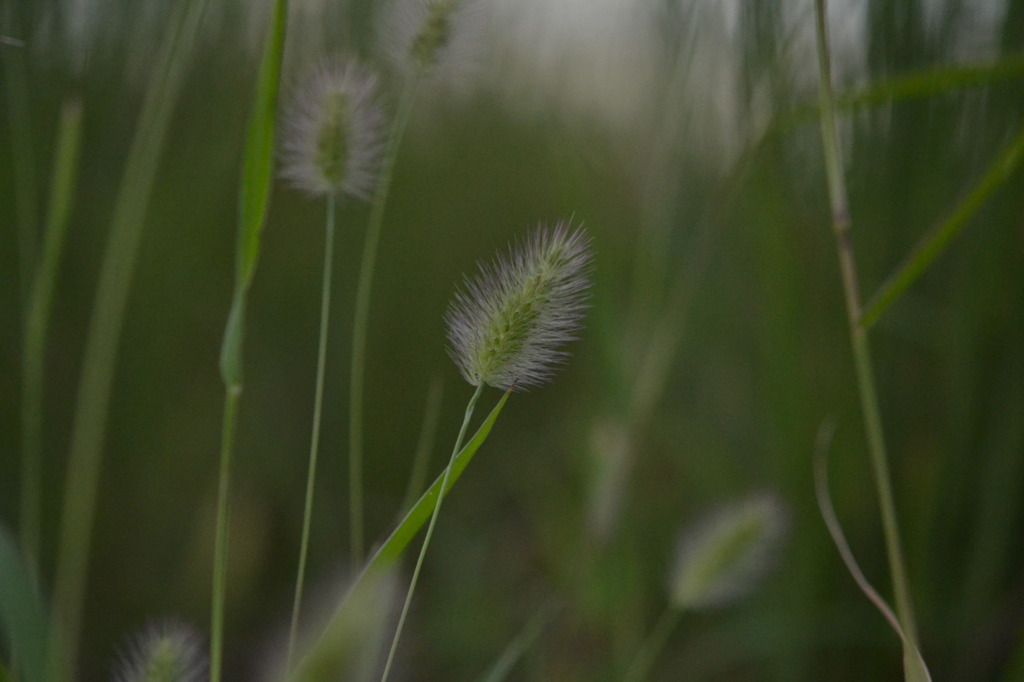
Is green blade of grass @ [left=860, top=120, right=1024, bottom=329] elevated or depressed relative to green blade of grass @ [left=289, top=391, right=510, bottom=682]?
depressed

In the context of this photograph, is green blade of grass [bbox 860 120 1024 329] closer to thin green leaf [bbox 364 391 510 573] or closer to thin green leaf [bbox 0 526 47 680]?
thin green leaf [bbox 364 391 510 573]

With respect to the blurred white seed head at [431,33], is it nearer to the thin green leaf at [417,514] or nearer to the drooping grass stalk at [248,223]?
the drooping grass stalk at [248,223]

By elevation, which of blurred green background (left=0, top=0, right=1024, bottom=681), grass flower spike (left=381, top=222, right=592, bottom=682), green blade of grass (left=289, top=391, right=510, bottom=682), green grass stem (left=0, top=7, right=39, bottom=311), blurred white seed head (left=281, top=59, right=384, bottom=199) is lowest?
blurred green background (left=0, top=0, right=1024, bottom=681)

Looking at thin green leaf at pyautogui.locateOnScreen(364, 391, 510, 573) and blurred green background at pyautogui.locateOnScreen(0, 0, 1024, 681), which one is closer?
Answer: thin green leaf at pyautogui.locateOnScreen(364, 391, 510, 573)

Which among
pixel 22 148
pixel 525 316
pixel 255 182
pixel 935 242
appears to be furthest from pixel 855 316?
pixel 22 148

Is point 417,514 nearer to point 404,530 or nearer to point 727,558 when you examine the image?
point 404,530

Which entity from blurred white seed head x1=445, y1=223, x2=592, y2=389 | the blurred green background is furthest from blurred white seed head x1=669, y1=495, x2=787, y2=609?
blurred white seed head x1=445, y1=223, x2=592, y2=389
